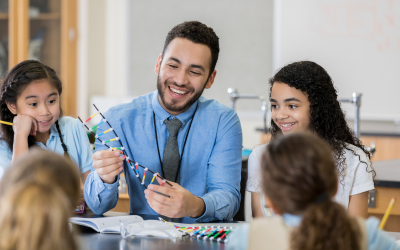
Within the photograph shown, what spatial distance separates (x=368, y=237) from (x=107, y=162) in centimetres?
79

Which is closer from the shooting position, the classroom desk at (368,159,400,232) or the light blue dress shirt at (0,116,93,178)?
the light blue dress shirt at (0,116,93,178)

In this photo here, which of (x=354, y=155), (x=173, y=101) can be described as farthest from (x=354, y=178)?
(x=173, y=101)

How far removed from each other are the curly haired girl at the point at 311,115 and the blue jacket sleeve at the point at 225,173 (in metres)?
0.08

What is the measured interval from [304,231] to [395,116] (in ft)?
10.5

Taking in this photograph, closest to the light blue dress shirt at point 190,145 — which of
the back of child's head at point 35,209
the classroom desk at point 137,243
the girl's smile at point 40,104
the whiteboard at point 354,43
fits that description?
the girl's smile at point 40,104

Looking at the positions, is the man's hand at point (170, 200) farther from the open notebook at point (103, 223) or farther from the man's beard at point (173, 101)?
the man's beard at point (173, 101)

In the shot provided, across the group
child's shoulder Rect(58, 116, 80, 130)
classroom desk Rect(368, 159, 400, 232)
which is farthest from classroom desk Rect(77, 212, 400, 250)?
classroom desk Rect(368, 159, 400, 232)

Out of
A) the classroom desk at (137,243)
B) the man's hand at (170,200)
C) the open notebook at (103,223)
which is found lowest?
the open notebook at (103,223)

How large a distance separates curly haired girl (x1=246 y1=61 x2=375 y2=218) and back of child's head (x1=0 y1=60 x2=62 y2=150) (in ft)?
3.01

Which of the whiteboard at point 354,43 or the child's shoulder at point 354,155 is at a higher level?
the whiteboard at point 354,43

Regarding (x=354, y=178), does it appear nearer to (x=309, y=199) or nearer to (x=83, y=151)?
(x=309, y=199)

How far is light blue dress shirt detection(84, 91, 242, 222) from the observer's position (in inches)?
63.3

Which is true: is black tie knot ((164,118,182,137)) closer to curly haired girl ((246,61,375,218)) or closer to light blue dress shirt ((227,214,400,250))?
curly haired girl ((246,61,375,218))

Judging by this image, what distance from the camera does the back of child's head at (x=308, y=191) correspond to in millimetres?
753
